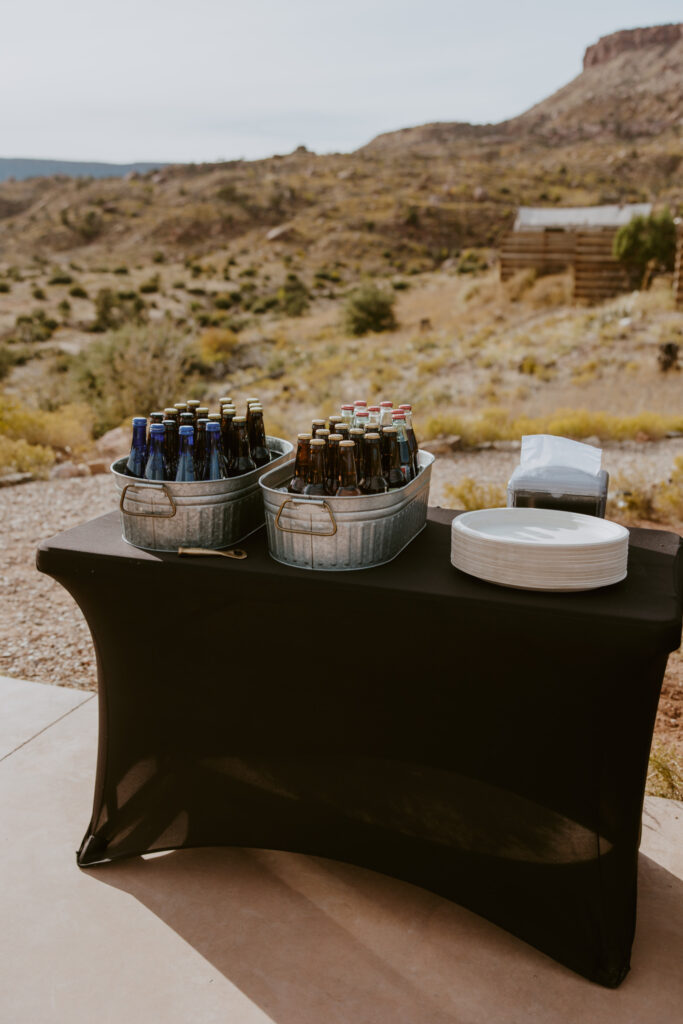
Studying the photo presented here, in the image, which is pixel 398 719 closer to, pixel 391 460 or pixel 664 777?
pixel 391 460

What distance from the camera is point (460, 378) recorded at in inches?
491

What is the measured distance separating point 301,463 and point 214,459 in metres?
0.25

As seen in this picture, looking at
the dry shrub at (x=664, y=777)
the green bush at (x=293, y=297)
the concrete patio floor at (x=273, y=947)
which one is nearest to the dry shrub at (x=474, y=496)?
the dry shrub at (x=664, y=777)

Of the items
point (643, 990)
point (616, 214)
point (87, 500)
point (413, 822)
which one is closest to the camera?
point (643, 990)

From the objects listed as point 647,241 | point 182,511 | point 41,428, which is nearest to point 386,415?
point 182,511

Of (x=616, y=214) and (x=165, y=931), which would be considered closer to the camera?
(x=165, y=931)

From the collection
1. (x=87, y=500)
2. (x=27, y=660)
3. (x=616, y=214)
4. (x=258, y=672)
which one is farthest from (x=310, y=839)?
(x=616, y=214)

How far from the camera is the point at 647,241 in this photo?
17.1m

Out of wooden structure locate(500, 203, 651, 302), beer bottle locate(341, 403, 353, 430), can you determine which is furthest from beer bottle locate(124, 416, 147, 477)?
wooden structure locate(500, 203, 651, 302)

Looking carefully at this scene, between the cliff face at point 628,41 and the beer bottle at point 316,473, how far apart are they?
91.2 metres

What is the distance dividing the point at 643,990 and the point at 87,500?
5339 millimetres

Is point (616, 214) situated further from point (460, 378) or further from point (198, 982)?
point (198, 982)

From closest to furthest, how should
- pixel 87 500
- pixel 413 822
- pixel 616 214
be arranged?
pixel 413 822, pixel 87 500, pixel 616 214

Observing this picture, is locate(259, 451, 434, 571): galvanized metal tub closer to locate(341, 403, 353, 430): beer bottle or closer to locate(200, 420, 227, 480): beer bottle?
locate(200, 420, 227, 480): beer bottle
